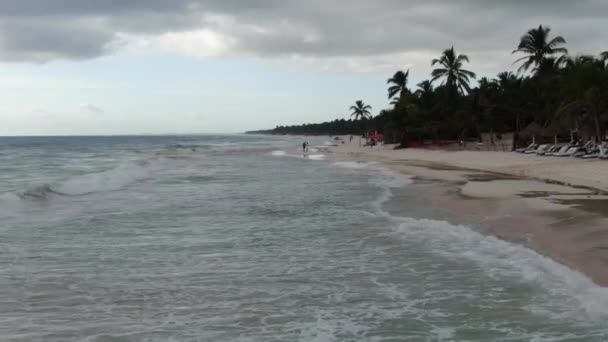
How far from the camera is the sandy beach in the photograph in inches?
381

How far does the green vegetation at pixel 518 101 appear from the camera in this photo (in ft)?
112

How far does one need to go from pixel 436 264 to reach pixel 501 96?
48.4m

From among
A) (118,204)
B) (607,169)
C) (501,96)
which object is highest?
(501,96)

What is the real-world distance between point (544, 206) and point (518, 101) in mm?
39613

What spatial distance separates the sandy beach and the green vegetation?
20.6 feet

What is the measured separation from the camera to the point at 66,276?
880 cm

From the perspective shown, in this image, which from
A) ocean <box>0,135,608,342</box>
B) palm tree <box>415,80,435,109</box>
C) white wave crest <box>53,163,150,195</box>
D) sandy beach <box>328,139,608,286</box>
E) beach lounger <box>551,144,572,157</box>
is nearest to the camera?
ocean <box>0,135,608,342</box>

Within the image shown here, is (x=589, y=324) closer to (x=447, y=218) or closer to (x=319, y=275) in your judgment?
(x=319, y=275)

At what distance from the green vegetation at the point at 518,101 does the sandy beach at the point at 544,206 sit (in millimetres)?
6267

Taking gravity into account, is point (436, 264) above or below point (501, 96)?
below

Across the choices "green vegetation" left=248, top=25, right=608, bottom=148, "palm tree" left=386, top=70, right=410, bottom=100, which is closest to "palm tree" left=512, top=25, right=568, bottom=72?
"green vegetation" left=248, top=25, right=608, bottom=148

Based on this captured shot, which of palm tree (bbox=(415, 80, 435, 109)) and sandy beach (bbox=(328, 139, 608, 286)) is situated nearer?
sandy beach (bbox=(328, 139, 608, 286))

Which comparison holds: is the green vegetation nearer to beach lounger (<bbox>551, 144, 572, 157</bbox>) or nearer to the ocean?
beach lounger (<bbox>551, 144, 572, 157</bbox>)

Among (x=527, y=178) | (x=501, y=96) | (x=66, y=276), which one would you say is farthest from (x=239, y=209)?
(x=501, y=96)
